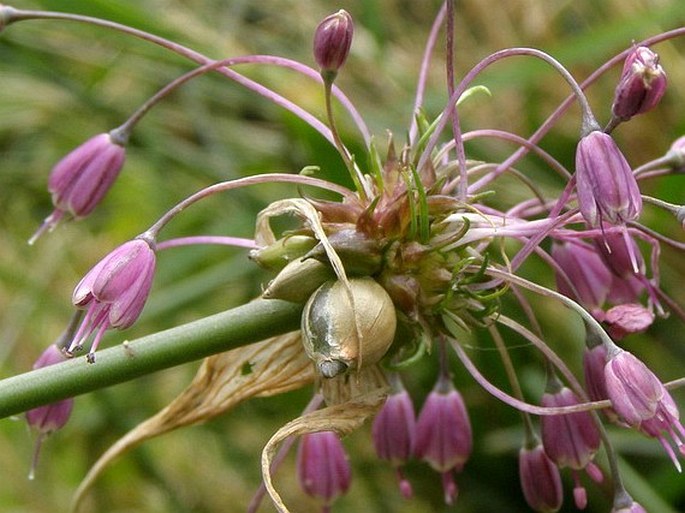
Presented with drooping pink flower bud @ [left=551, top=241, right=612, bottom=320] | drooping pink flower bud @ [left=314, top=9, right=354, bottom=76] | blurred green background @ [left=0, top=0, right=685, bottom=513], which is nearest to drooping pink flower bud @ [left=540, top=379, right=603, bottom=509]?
drooping pink flower bud @ [left=551, top=241, right=612, bottom=320]

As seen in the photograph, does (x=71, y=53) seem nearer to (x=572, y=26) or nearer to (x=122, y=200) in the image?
(x=122, y=200)

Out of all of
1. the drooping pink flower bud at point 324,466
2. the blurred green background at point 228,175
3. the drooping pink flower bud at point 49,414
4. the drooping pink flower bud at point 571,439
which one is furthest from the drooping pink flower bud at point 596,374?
the blurred green background at point 228,175

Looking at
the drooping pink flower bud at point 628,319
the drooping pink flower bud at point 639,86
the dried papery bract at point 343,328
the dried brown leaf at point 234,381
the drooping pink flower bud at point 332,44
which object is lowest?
the dried brown leaf at point 234,381

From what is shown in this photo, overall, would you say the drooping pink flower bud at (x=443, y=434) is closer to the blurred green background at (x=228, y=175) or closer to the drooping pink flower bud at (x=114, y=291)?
the drooping pink flower bud at (x=114, y=291)

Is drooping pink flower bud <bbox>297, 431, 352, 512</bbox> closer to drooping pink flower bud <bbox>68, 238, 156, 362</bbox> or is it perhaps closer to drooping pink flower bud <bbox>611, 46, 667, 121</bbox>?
drooping pink flower bud <bbox>68, 238, 156, 362</bbox>

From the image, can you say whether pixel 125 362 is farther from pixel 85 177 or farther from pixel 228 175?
pixel 228 175

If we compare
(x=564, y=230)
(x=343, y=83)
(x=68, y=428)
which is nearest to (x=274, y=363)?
(x=564, y=230)
